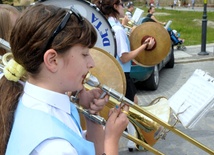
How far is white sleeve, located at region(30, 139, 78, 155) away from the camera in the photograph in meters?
1.12

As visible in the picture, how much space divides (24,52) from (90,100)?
0.58 m

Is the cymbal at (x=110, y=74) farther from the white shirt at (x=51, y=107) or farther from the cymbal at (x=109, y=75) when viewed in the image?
the white shirt at (x=51, y=107)

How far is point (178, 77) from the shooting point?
292 inches

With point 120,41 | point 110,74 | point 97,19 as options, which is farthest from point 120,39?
point 110,74

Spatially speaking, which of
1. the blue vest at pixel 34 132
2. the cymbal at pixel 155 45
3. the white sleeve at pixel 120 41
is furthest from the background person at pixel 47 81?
the cymbal at pixel 155 45

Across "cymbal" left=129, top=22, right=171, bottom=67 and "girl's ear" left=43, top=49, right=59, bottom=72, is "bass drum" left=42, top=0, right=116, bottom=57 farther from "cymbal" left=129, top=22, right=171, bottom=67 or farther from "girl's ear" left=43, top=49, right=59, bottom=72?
"girl's ear" left=43, top=49, right=59, bottom=72

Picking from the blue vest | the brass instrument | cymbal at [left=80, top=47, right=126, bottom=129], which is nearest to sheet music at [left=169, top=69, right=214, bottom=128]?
the brass instrument

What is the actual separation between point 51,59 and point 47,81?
8 cm

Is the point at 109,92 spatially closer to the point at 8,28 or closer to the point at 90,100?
the point at 90,100

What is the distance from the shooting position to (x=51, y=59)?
1.20 metres

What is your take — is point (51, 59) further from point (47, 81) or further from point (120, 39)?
point (120, 39)

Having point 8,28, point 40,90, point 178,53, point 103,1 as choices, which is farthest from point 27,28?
point 178,53

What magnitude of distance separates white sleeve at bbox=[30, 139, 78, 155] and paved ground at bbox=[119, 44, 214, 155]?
2844mm

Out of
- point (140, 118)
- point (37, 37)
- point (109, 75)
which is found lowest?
point (140, 118)
